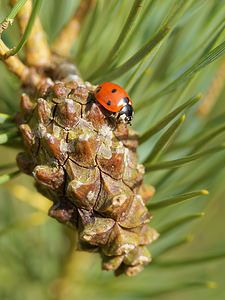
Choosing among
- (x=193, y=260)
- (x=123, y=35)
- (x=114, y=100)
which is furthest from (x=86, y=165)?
(x=193, y=260)

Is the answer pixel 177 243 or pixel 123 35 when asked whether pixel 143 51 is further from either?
pixel 177 243

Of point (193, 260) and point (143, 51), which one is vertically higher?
point (143, 51)

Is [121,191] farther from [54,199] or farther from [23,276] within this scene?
[23,276]

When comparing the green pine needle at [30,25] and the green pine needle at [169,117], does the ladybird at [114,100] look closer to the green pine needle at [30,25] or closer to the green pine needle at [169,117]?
the green pine needle at [169,117]

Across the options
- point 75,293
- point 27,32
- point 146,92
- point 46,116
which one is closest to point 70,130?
point 46,116

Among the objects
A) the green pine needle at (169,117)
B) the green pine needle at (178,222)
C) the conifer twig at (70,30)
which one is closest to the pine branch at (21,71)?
the conifer twig at (70,30)

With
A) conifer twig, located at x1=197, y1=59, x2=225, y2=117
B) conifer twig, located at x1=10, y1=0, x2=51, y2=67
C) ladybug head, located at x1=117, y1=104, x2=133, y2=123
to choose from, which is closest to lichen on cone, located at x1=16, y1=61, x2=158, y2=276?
ladybug head, located at x1=117, y1=104, x2=133, y2=123
